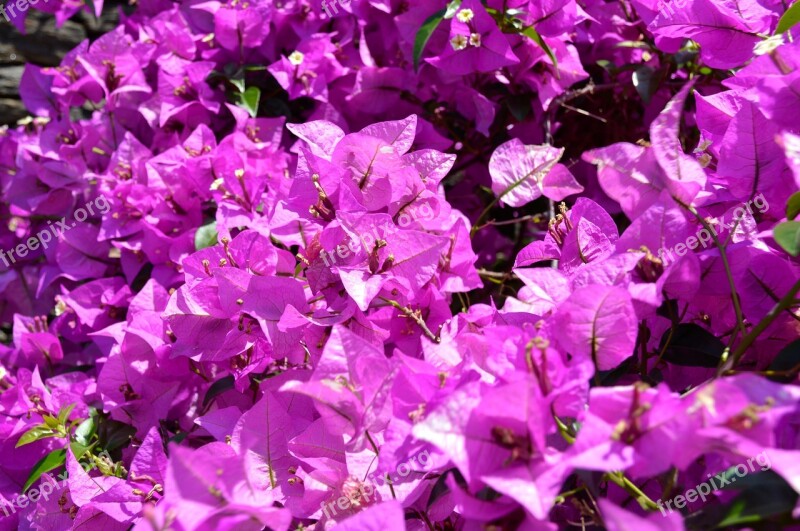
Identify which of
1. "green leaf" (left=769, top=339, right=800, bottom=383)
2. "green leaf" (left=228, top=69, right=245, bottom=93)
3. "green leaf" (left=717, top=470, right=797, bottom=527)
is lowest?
"green leaf" (left=228, top=69, right=245, bottom=93)

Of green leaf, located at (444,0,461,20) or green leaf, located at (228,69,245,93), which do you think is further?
green leaf, located at (228,69,245,93)

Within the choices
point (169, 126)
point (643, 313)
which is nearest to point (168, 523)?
point (643, 313)

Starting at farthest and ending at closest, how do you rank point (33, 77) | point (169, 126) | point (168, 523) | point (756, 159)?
point (33, 77) → point (169, 126) → point (756, 159) → point (168, 523)

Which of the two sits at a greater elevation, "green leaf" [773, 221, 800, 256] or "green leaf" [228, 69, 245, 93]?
"green leaf" [773, 221, 800, 256]

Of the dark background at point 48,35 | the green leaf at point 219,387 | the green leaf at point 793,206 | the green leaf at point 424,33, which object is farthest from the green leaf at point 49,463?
the dark background at point 48,35

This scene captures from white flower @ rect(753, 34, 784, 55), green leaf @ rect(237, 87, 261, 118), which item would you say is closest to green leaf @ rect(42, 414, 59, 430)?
green leaf @ rect(237, 87, 261, 118)

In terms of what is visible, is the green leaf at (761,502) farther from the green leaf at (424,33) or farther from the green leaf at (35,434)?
the green leaf at (35,434)

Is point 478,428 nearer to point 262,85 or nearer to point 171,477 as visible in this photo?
point 171,477

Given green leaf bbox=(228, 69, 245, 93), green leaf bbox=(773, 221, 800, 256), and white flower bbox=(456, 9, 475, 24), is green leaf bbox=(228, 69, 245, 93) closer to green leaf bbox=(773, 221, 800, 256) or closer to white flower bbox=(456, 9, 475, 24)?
white flower bbox=(456, 9, 475, 24)
